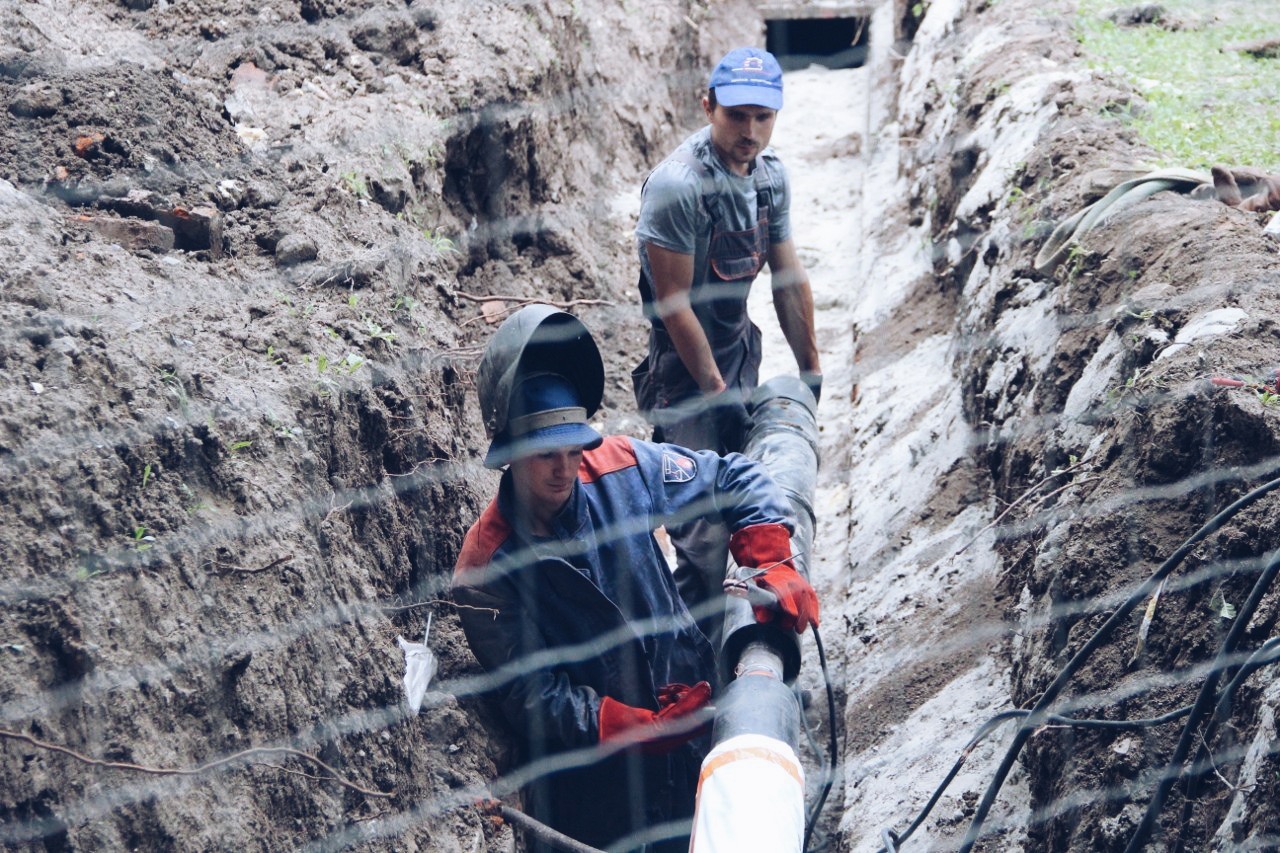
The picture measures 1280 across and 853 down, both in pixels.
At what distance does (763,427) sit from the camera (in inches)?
164

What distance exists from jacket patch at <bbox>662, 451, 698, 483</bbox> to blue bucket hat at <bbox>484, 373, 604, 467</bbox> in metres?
0.34

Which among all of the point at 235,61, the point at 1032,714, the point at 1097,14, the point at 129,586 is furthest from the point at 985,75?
the point at 129,586

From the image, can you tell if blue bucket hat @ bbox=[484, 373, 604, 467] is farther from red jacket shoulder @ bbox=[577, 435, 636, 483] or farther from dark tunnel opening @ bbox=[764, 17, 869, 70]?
dark tunnel opening @ bbox=[764, 17, 869, 70]

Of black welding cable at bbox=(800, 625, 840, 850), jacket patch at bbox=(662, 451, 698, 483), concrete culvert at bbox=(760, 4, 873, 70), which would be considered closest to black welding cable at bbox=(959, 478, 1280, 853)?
black welding cable at bbox=(800, 625, 840, 850)

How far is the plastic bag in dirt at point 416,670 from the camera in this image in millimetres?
3039

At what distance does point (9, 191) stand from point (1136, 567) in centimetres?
308

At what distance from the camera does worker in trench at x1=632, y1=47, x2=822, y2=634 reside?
401cm

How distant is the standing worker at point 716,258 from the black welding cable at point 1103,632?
156cm

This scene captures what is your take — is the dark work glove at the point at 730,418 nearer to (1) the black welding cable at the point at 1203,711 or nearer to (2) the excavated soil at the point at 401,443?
(2) the excavated soil at the point at 401,443

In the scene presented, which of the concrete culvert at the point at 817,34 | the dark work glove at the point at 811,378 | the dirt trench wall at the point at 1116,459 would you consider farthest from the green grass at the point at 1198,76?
the concrete culvert at the point at 817,34

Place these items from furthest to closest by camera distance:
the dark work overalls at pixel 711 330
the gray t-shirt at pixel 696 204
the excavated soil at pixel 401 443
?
the dark work overalls at pixel 711 330 < the gray t-shirt at pixel 696 204 < the excavated soil at pixel 401 443

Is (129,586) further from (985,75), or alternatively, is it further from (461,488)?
(985,75)

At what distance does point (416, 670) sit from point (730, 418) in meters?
1.64

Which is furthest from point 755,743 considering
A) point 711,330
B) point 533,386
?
point 711,330
